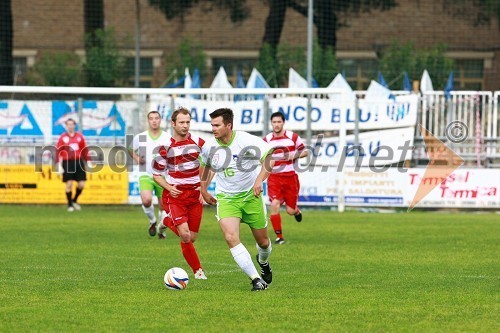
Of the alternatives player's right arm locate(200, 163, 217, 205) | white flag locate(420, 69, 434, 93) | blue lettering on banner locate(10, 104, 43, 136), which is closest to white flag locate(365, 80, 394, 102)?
white flag locate(420, 69, 434, 93)

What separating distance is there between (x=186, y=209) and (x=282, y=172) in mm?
5764

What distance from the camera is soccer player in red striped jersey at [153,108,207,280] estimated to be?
1292 centimetres

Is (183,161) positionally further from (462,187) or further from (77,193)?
(462,187)

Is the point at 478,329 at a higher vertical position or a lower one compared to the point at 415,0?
lower

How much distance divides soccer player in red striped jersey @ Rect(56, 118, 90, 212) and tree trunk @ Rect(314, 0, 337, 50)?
52.0 feet

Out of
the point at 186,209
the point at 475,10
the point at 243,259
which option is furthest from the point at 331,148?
the point at 475,10

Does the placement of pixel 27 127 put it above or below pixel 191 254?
above

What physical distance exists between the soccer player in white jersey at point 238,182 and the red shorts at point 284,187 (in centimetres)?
651

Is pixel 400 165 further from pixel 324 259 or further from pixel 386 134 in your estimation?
pixel 324 259

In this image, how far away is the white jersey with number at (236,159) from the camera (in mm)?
11789

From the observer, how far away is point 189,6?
43.7 meters

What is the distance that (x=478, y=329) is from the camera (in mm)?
9398

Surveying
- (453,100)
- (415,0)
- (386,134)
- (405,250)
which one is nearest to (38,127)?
(386,134)

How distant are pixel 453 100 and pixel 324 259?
13.0 metres
